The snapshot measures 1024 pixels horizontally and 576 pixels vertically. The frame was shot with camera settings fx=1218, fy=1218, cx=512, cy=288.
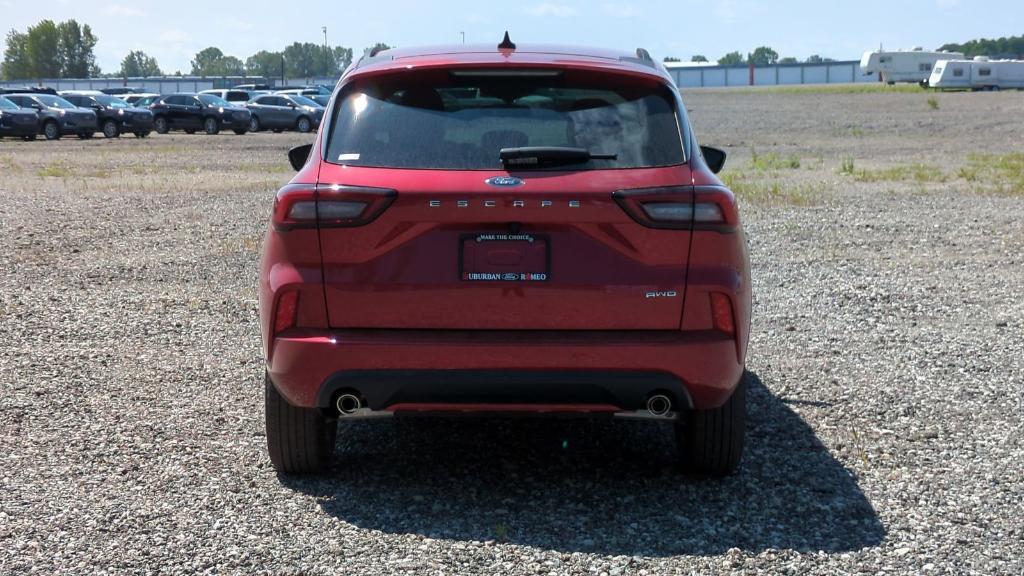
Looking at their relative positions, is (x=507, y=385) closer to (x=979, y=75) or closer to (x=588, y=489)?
(x=588, y=489)

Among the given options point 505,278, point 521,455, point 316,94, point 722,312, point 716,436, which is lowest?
point 521,455

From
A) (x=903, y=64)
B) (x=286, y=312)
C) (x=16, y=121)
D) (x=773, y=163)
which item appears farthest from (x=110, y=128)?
(x=903, y=64)

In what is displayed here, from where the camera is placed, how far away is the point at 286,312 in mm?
4504

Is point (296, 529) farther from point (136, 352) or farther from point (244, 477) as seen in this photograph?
point (136, 352)

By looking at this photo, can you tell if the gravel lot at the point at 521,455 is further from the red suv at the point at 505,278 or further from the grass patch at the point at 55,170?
the grass patch at the point at 55,170

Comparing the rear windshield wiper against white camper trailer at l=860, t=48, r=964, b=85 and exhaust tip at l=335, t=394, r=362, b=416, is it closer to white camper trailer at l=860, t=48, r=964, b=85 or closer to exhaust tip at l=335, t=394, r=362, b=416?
exhaust tip at l=335, t=394, r=362, b=416

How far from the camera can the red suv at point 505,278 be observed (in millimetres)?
4379

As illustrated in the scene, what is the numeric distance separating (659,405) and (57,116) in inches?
1463

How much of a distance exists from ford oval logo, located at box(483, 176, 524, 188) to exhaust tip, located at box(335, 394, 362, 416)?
95 cm

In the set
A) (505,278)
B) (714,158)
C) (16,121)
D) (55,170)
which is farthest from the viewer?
(16,121)

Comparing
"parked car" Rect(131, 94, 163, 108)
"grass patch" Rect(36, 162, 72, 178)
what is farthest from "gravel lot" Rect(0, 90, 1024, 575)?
"parked car" Rect(131, 94, 163, 108)

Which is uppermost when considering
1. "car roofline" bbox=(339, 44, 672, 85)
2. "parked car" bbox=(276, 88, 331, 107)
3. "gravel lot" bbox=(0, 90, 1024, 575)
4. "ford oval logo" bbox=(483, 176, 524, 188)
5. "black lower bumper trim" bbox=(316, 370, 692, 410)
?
"car roofline" bbox=(339, 44, 672, 85)

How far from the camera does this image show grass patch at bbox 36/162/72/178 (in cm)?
2270

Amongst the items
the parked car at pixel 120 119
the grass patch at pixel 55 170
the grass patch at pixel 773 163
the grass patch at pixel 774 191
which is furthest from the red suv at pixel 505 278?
the parked car at pixel 120 119
